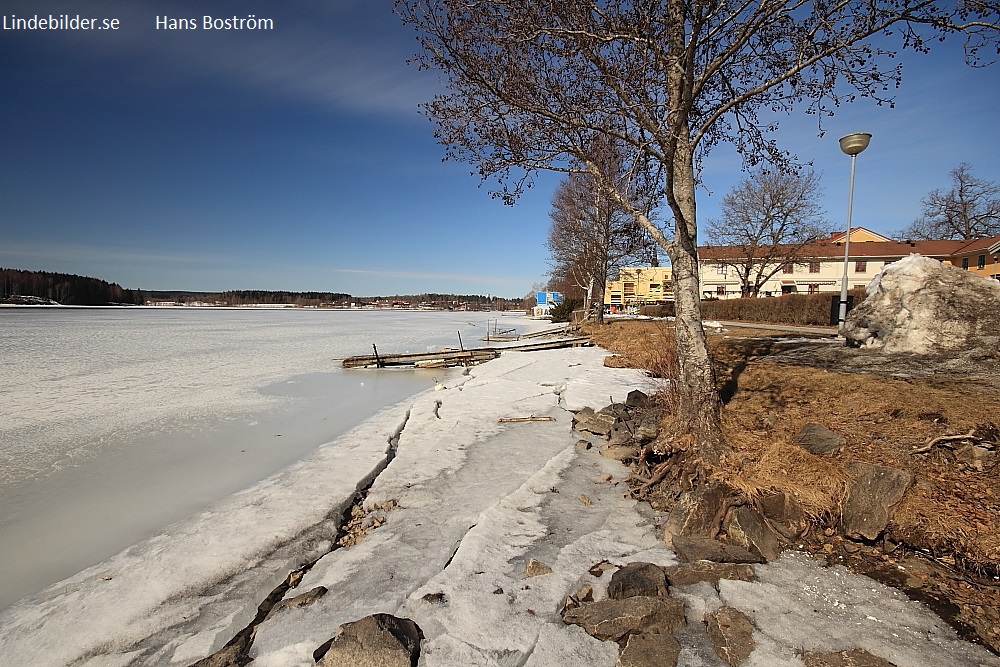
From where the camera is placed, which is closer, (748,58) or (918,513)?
(918,513)

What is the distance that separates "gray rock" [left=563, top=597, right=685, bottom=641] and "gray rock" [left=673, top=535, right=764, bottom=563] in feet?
2.28

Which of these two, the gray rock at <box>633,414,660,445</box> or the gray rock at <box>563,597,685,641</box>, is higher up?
→ the gray rock at <box>633,414,660,445</box>

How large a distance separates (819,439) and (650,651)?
2855 millimetres

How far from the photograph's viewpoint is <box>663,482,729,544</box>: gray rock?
3.72 metres

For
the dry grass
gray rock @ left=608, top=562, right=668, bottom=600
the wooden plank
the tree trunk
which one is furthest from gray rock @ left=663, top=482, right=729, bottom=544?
the wooden plank

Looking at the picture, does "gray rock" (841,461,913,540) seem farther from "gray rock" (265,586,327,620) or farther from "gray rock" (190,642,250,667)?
"gray rock" (190,642,250,667)

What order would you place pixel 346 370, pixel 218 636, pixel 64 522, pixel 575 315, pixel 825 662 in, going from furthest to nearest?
1. pixel 575 315
2. pixel 346 370
3. pixel 64 522
4. pixel 218 636
5. pixel 825 662

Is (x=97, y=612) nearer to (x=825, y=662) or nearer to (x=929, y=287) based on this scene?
(x=825, y=662)

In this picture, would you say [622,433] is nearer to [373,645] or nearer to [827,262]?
[373,645]

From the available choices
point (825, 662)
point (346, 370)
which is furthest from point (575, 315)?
point (825, 662)

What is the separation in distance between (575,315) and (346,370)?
950 inches

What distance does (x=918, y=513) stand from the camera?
3381mm

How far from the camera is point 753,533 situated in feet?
11.7

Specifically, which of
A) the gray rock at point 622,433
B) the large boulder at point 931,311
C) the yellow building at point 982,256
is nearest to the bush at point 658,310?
the yellow building at point 982,256
